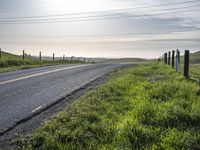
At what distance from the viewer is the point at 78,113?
7480mm

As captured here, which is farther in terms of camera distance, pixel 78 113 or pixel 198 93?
pixel 198 93

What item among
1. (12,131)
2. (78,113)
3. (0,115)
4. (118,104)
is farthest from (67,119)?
(118,104)

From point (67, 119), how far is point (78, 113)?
542 millimetres

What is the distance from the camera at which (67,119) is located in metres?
6.97

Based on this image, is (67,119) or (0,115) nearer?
(67,119)

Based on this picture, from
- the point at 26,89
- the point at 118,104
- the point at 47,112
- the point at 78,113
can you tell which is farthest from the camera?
the point at 26,89

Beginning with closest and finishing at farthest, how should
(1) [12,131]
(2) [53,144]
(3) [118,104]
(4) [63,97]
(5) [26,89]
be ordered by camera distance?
(2) [53,144] < (1) [12,131] < (3) [118,104] < (4) [63,97] < (5) [26,89]

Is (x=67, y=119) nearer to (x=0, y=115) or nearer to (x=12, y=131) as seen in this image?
(x=12, y=131)

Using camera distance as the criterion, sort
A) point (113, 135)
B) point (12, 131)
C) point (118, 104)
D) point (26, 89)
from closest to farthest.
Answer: point (113, 135) → point (12, 131) → point (118, 104) → point (26, 89)

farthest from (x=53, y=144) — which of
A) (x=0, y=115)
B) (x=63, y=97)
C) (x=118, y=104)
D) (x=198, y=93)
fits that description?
(x=198, y=93)

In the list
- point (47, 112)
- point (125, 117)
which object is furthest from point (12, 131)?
point (125, 117)

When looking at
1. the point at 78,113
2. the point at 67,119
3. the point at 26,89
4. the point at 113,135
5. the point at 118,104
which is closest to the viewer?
the point at 113,135

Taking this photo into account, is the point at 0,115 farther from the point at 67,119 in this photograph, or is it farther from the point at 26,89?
the point at 26,89

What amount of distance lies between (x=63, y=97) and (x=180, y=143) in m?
5.19
